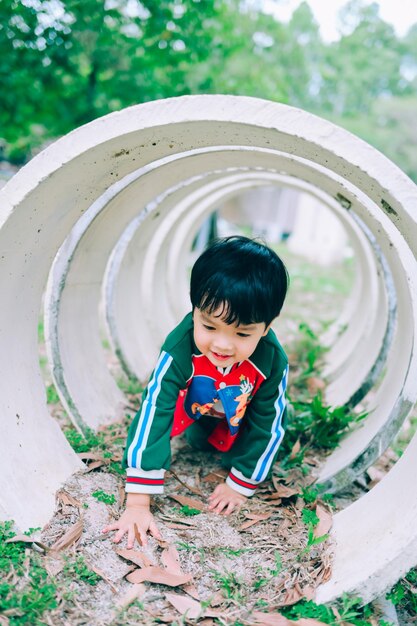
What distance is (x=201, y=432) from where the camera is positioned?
126 inches

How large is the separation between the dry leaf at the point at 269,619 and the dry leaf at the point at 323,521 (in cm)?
50

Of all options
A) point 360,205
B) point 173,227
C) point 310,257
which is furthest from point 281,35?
point 360,205

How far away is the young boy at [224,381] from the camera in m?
2.32

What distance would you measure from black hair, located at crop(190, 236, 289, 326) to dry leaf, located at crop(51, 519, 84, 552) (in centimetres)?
101

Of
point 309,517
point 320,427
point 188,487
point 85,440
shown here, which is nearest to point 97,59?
point 85,440

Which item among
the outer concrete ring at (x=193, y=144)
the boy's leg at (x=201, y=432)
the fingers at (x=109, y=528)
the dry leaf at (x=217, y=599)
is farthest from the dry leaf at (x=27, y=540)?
the boy's leg at (x=201, y=432)

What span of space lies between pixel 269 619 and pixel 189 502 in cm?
81

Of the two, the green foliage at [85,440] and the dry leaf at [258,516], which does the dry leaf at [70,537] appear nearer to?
the green foliage at [85,440]

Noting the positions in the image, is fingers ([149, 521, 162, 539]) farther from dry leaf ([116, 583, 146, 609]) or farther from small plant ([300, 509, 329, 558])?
small plant ([300, 509, 329, 558])

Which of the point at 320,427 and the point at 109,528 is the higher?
the point at 320,427

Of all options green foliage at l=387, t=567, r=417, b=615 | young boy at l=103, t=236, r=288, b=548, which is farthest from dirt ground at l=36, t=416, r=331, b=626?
green foliage at l=387, t=567, r=417, b=615

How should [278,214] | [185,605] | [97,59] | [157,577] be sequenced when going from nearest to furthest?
[185,605]
[157,577]
[97,59]
[278,214]

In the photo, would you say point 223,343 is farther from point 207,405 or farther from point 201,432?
point 201,432

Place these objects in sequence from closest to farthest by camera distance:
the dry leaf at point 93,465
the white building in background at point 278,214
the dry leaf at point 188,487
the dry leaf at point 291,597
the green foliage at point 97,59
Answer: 1. the dry leaf at point 291,597
2. the dry leaf at point 93,465
3. the dry leaf at point 188,487
4. the green foliage at point 97,59
5. the white building in background at point 278,214
